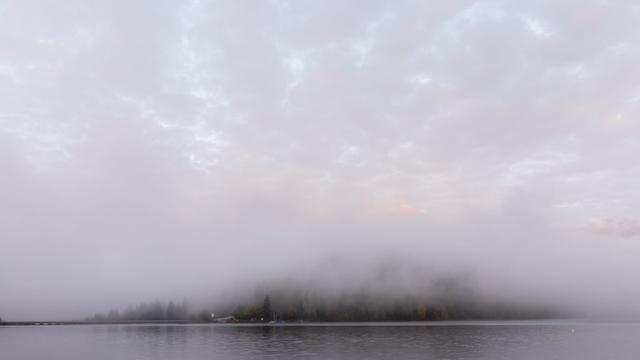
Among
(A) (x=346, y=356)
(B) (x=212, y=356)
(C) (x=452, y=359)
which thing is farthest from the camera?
(B) (x=212, y=356)

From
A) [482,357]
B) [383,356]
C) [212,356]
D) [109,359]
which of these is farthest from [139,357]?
[482,357]

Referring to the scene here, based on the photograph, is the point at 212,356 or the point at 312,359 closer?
the point at 312,359

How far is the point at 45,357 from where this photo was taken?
400ft

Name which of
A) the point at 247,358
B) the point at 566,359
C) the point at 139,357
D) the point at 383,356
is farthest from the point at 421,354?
the point at 139,357

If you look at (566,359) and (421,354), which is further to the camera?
(421,354)

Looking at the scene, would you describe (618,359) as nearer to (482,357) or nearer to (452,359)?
(482,357)

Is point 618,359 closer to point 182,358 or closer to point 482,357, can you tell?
point 482,357

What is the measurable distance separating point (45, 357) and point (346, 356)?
225ft

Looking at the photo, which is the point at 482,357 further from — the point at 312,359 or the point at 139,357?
the point at 139,357

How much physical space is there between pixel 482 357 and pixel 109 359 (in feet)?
253

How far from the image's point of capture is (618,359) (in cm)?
10419

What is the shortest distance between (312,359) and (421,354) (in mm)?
25256

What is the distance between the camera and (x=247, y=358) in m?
112

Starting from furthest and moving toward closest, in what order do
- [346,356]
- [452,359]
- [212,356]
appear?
[212,356]
[346,356]
[452,359]
